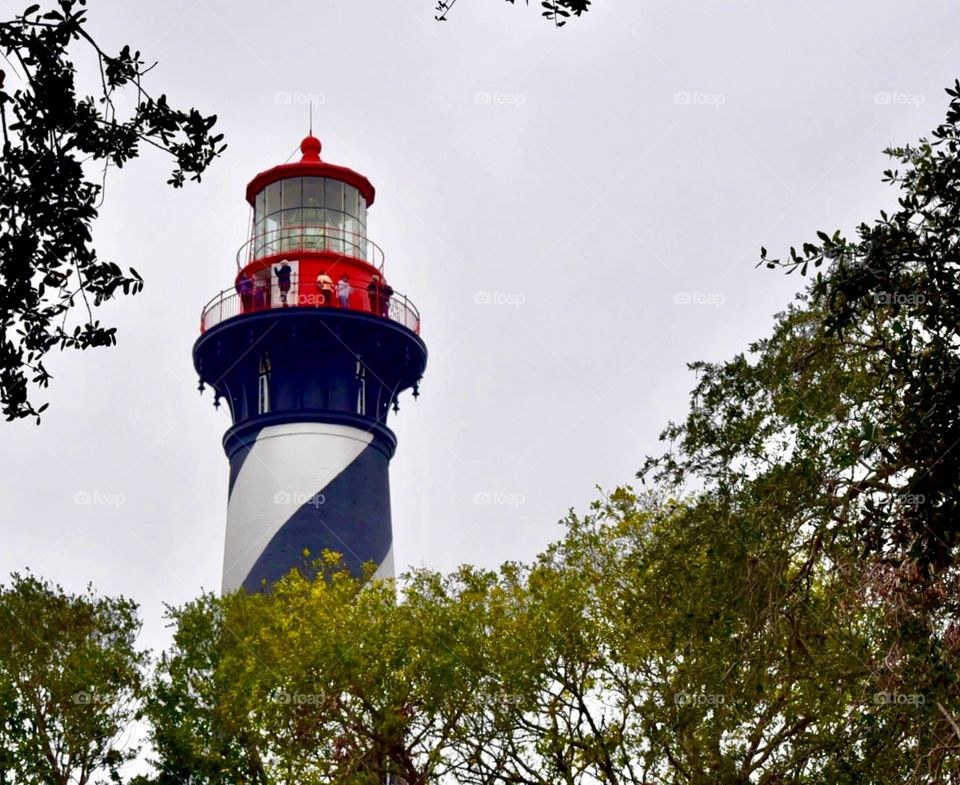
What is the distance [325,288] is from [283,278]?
1.19 metres

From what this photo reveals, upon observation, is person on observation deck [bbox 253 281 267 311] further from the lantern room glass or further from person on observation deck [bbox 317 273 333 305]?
person on observation deck [bbox 317 273 333 305]

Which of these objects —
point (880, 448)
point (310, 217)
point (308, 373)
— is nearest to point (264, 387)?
point (308, 373)

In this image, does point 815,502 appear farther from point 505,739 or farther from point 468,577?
point 468,577

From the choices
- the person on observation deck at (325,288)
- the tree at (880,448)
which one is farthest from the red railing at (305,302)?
the tree at (880,448)

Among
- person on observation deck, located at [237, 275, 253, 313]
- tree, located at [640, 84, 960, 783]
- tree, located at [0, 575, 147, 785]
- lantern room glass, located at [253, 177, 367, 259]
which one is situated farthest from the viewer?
lantern room glass, located at [253, 177, 367, 259]

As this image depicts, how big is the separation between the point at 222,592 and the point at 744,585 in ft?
84.9

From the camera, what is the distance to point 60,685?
3225 centimetres

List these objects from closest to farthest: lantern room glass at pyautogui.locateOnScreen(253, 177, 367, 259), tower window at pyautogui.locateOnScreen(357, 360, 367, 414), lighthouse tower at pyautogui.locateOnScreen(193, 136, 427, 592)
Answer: lighthouse tower at pyautogui.locateOnScreen(193, 136, 427, 592), tower window at pyautogui.locateOnScreen(357, 360, 367, 414), lantern room glass at pyautogui.locateOnScreen(253, 177, 367, 259)

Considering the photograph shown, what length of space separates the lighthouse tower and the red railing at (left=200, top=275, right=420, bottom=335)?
1.6 inches

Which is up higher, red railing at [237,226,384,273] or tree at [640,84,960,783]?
red railing at [237,226,384,273]

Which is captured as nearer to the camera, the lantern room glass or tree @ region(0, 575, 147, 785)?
tree @ region(0, 575, 147, 785)

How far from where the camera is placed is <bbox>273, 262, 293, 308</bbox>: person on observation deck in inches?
1692

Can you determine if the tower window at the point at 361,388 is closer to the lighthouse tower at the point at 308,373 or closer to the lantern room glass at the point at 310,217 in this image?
the lighthouse tower at the point at 308,373

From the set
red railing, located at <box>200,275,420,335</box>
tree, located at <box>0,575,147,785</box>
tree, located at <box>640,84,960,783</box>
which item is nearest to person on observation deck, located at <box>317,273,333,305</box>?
red railing, located at <box>200,275,420,335</box>
